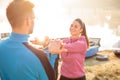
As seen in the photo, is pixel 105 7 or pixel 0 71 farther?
pixel 105 7

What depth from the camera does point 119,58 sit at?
14883mm

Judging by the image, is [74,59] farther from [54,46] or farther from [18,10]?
[18,10]

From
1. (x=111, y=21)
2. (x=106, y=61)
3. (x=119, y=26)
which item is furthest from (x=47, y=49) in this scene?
(x=111, y=21)

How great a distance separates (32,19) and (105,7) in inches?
1933

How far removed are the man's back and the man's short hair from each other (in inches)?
5.7

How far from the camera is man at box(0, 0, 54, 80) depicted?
91.9 inches

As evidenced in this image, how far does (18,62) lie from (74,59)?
2234 mm

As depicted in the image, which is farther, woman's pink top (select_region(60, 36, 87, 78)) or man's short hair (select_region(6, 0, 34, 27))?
woman's pink top (select_region(60, 36, 87, 78))

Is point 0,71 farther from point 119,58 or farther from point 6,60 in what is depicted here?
point 119,58

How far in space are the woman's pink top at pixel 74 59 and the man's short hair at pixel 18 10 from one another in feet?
7.01

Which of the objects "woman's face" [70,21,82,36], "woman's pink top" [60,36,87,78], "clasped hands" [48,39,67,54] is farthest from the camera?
"woman's face" [70,21,82,36]

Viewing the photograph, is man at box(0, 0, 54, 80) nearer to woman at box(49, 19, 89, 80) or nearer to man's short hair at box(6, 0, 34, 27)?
man's short hair at box(6, 0, 34, 27)

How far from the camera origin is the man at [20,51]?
2.33m

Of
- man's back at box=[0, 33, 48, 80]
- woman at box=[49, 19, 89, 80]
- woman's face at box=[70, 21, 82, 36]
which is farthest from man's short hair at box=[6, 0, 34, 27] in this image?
woman's face at box=[70, 21, 82, 36]
